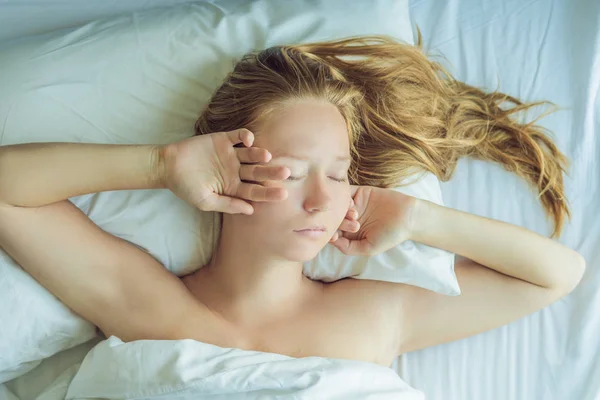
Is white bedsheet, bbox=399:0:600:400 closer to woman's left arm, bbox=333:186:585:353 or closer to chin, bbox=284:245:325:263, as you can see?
woman's left arm, bbox=333:186:585:353

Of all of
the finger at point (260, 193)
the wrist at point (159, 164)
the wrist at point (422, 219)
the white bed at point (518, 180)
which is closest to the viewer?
the finger at point (260, 193)

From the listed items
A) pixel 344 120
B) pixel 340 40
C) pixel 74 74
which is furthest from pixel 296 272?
pixel 74 74

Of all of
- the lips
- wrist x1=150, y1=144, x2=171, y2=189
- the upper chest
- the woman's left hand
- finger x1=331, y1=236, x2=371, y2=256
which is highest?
wrist x1=150, y1=144, x2=171, y2=189

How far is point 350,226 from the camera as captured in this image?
1.52 metres

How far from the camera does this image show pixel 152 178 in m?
1.46

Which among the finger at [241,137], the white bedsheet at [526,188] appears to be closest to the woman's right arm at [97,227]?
the finger at [241,137]

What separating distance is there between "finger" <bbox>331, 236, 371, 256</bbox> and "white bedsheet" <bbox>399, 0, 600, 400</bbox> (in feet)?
0.99

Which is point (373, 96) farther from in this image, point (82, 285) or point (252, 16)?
point (82, 285)

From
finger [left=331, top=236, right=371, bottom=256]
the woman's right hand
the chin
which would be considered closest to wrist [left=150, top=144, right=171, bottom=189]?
the woman's right hand

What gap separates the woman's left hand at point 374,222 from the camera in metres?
1.54

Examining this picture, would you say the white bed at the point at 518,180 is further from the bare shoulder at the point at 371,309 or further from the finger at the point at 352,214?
the finger at the point at 352,214

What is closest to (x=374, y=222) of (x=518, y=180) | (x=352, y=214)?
(x=352, y=214)

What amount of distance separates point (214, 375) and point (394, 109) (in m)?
0.73

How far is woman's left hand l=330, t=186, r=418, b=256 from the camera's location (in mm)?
1545
